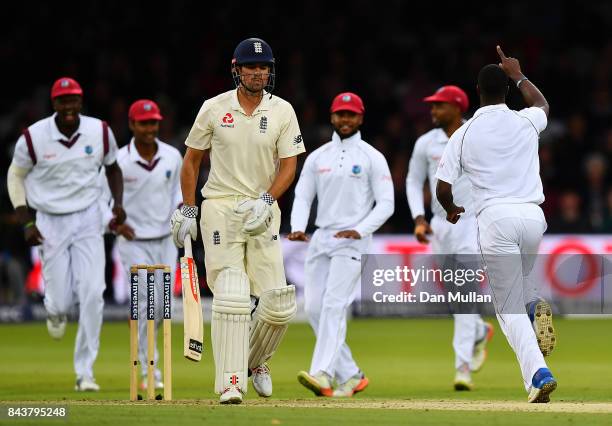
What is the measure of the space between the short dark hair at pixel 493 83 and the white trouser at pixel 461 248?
2865mm

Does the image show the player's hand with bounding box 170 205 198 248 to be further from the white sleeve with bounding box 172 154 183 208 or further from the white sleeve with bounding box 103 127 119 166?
the white sleeve with bounding box 172 154 183 208

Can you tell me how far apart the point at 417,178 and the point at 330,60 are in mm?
10549

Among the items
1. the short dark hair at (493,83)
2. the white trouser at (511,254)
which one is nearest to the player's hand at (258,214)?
the white trouser at (511,254)

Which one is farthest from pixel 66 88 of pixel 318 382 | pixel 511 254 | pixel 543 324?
pixel 543 324

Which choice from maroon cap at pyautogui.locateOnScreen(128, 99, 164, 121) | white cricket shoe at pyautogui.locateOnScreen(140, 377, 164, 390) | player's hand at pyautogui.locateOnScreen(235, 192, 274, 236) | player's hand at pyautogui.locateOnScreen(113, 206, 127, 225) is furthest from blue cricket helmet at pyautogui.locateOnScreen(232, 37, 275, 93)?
white cricket shoe at pyautogui.locateOnScreen(140, 377, 164, 390)

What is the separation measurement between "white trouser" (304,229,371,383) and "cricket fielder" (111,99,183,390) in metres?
1.59

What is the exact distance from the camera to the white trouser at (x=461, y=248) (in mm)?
11453

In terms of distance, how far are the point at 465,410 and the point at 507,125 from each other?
180 centimetres

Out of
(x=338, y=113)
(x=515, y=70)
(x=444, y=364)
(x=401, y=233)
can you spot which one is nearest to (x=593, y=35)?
(x=401, y=233)

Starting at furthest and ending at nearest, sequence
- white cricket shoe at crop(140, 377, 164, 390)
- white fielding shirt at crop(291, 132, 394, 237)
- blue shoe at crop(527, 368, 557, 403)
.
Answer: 1. white cricket shoe at crop(140, 377, 164, 390)
2. white fielding shirt at crop(291, 132, 394, 237)
3. blue shoe at crop(527, 368, 557, 403)

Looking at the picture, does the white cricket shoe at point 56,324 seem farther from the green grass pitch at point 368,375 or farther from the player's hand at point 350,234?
the player's hand at point 350,234

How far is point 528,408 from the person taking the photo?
26.8 feet

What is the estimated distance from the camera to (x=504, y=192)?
8641 millimetres

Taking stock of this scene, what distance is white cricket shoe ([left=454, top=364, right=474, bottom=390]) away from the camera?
11.2 metres
